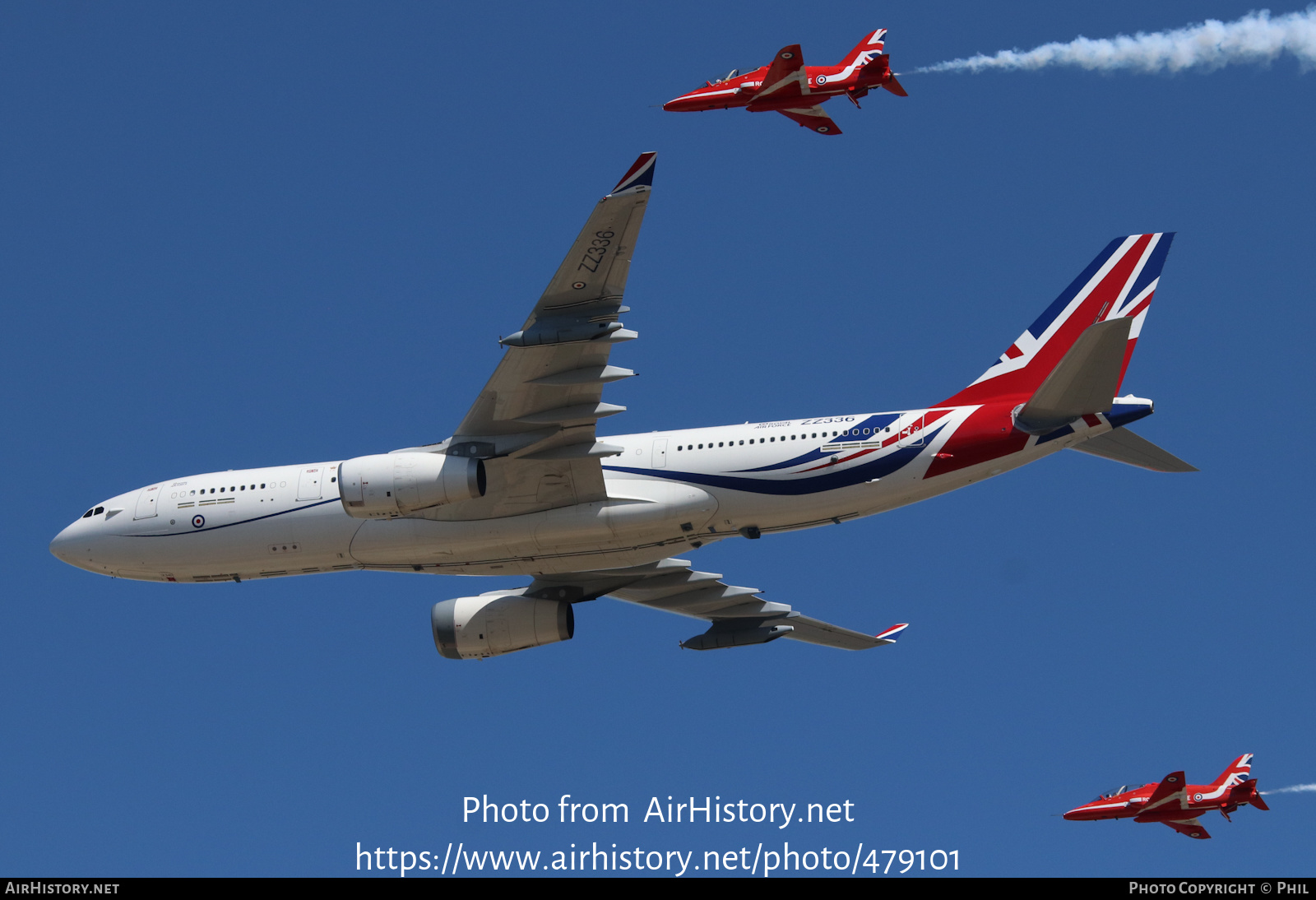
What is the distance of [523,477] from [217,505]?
695 cm

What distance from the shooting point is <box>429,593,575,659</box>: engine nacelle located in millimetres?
32188

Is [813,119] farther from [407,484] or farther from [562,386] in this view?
[407,484]

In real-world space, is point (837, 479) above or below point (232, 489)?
below

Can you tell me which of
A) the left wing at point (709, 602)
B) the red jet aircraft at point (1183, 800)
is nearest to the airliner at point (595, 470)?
the left wing at point (709, 602)

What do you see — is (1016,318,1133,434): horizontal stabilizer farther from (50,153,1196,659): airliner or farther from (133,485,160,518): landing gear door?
(133,485,160,518): landing gear door

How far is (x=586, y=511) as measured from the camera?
28.3 m

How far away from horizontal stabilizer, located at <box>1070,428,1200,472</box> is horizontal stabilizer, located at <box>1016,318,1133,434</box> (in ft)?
3.18

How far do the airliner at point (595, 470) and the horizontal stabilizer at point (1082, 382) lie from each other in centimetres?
3

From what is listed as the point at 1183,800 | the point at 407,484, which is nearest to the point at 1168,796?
the point at 1183,800

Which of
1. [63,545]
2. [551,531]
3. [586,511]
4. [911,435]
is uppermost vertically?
[63,545]

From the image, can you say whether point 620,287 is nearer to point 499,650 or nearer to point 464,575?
point 464,575

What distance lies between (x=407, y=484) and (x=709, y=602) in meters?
9.84

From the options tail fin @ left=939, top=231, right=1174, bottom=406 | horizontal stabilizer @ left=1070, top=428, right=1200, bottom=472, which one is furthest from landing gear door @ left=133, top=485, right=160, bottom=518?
horizontal stabilizer @ left=1070, top=428, right=1200, bottom=472

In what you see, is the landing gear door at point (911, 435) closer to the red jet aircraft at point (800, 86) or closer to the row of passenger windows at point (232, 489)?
the red jet aircraft at point (800, 86)
